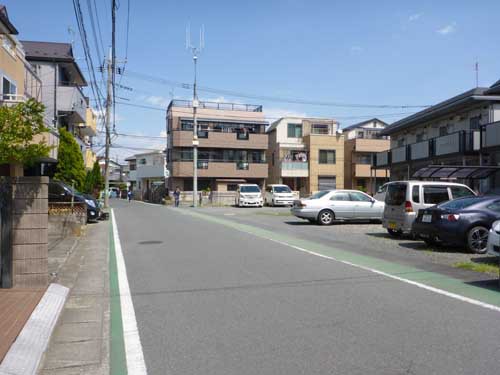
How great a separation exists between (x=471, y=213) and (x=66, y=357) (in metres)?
9.78

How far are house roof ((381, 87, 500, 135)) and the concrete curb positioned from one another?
23.3m

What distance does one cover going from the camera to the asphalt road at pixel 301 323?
4.51m

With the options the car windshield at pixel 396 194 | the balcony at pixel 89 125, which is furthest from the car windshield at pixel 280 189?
the car windshield at pixel 396 194

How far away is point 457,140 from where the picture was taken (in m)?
25.7

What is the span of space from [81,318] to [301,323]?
280 cm

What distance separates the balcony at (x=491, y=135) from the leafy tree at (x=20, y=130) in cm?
2042

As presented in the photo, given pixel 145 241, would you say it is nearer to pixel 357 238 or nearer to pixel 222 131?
pixel 357 238

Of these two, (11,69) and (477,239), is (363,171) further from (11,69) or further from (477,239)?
(477,239)

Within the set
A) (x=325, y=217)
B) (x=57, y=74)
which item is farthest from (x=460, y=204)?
(x=57, y=74)

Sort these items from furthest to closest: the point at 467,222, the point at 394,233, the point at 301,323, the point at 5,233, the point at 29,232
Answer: the point at 394,233 < the point at 467,222 < the point at 29,232 < the point at 5,233 < the point at 301,323

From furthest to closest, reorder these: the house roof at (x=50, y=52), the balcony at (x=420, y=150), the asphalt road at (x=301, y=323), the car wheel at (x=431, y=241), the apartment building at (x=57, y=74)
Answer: the house roof at (x=50, y=52) → the apartment building at (x=57, y=74) → the balcony at (x=420, y=150) → the car wheel at (x=431, y=241) → the asphalt road at (x=301, y=323)

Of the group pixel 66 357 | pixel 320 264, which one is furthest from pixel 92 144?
pixel 66 357

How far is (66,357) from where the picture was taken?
4.87 metres

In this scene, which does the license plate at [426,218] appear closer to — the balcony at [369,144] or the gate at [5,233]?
the gate at [5,233]
